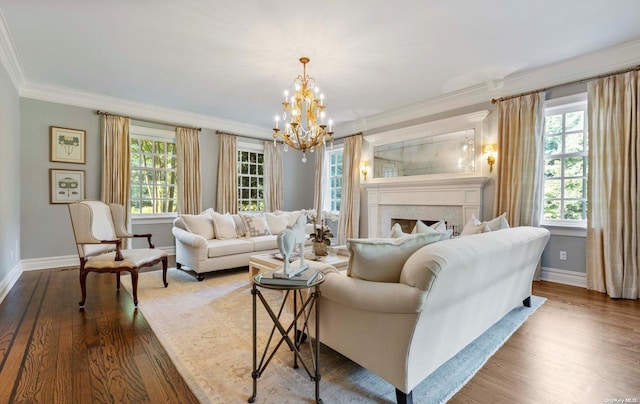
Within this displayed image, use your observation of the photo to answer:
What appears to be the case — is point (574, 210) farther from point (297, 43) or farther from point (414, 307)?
point (297, 43)

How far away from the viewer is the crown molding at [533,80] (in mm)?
3234

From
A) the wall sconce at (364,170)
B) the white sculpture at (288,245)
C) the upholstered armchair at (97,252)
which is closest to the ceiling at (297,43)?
the wall sconce at (364,170)

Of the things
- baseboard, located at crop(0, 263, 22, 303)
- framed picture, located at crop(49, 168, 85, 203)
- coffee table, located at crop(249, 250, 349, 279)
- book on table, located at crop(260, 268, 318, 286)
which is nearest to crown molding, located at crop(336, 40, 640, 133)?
coffee table, located at crop(249, 250, 349, 279)

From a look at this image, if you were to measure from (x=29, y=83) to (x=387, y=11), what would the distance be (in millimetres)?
5003

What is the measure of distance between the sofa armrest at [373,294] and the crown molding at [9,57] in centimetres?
380

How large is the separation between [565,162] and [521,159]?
562mm

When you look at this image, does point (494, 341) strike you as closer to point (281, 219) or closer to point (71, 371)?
point (71, 371)

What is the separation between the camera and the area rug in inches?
61.9

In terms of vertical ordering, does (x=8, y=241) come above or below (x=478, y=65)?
below

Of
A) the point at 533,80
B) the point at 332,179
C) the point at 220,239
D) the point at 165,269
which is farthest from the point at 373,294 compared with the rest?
the point at 332,179

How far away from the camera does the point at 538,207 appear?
12.2 ft

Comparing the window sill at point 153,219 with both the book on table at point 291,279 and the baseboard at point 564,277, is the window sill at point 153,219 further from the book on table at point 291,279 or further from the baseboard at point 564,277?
the baseboard at point 564,277

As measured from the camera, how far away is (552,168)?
12.9 feet

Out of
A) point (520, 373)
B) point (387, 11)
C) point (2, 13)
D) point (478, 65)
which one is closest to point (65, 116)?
point (2, 13)
